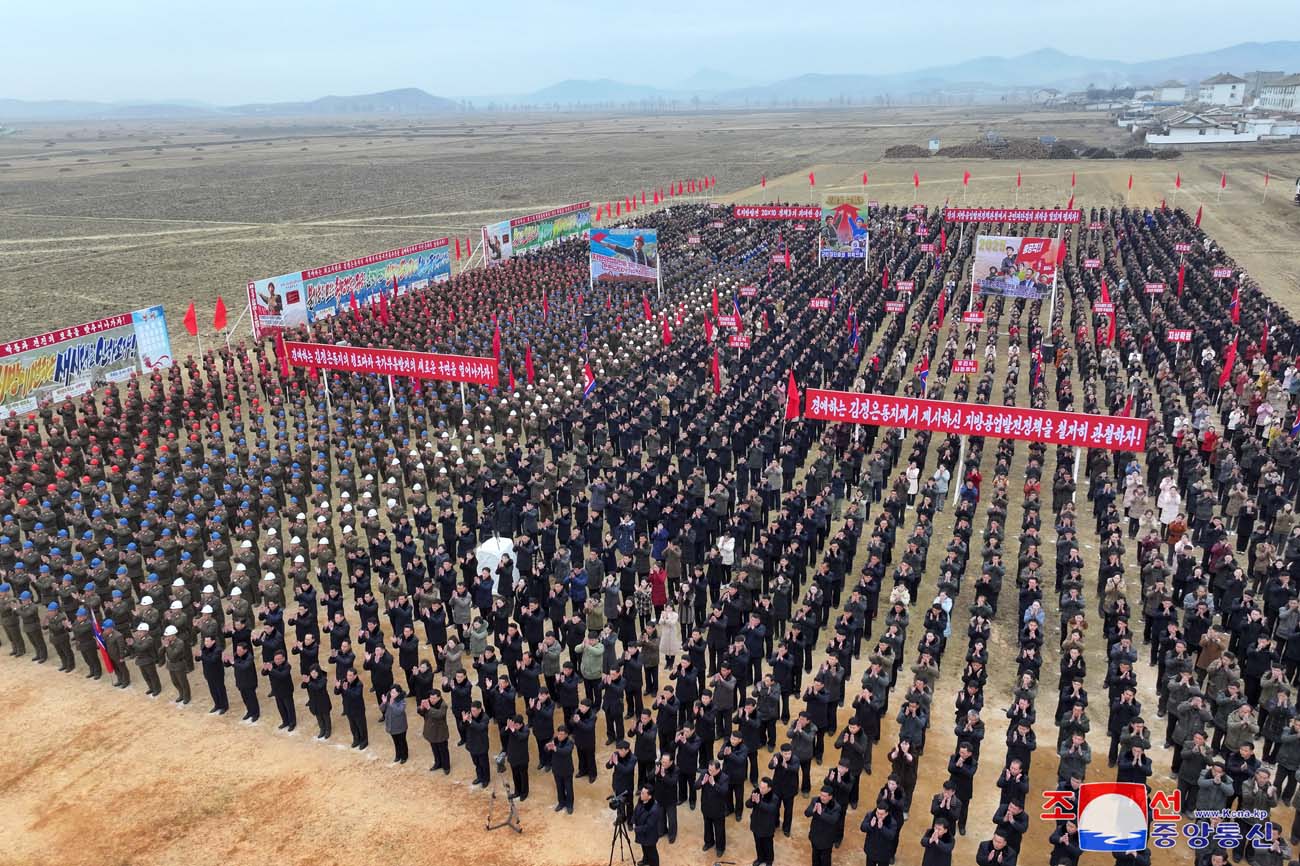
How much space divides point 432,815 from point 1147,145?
362 ft

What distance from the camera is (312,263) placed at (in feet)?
160

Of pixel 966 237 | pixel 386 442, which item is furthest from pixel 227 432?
pixel 966 237

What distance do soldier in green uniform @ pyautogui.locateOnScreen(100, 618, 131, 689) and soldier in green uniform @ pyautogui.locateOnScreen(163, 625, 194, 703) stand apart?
2.06 ft

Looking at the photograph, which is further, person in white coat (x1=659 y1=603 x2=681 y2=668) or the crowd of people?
person in white coat (x1=659 y1=603 x2=681 y2=668)

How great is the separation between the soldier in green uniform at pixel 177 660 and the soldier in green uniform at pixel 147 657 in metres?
0.17

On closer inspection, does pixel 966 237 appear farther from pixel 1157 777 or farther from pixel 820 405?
pixel 1157 777

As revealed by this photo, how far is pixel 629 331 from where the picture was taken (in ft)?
98.2

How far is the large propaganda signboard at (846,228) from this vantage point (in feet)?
113

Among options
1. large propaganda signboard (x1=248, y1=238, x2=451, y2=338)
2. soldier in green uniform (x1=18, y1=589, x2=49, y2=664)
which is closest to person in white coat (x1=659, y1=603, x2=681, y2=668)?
soldier in green uniform (x1=18, y1=589, x2=49, y2=664)

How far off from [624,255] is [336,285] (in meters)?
10.5

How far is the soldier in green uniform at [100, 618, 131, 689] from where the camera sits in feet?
42.8

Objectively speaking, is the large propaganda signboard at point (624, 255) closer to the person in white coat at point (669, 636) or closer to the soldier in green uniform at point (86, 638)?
the person in white coat at point (669, 636)

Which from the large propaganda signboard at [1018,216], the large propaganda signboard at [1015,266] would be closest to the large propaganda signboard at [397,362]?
the large propaganda signboard at [1015,266]

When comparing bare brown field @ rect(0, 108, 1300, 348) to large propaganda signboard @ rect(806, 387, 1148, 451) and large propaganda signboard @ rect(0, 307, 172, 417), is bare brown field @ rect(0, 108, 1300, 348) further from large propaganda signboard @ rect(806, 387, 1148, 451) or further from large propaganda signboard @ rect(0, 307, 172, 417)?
large propaganda signboard @ rect(806, 387, 1148, 451)
